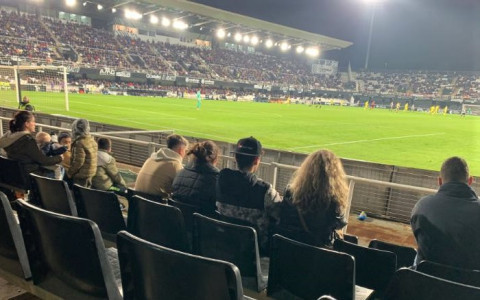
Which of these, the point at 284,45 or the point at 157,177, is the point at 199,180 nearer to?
the point at 157,177

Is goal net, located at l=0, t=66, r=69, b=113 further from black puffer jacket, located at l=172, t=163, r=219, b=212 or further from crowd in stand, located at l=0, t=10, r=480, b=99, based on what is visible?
black puffer jacket, located at l=172, t=163, r=219, b=212

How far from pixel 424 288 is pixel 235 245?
1239mm

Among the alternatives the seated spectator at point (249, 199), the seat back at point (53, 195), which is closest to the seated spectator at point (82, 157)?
the seat back at point (53, 195)

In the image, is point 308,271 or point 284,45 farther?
point 284,45

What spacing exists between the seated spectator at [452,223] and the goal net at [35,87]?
14936 millimetres

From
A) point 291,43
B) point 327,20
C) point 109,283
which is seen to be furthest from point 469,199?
point 327,20

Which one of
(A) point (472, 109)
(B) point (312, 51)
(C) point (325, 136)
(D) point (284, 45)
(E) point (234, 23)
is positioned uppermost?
(E) point (234, 23)

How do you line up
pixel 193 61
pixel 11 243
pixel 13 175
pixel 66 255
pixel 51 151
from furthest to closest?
1. pixel 193 61
2. pixel 51 151
3. pixel 13 175
4. pixel 11 243
5. pixel 66 255

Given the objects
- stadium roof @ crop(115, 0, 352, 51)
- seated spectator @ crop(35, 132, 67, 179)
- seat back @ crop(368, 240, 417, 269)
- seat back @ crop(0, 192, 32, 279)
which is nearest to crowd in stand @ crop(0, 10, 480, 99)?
stadium roof @ crop(115, 0, 352, 51)

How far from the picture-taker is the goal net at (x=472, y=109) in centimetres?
5359

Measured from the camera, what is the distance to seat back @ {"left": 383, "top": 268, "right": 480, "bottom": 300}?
1.66m

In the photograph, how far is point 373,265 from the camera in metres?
2.99

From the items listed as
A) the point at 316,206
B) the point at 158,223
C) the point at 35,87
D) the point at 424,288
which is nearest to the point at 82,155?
the point at 158,223

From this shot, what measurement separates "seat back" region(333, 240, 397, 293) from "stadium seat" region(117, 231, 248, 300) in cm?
176
